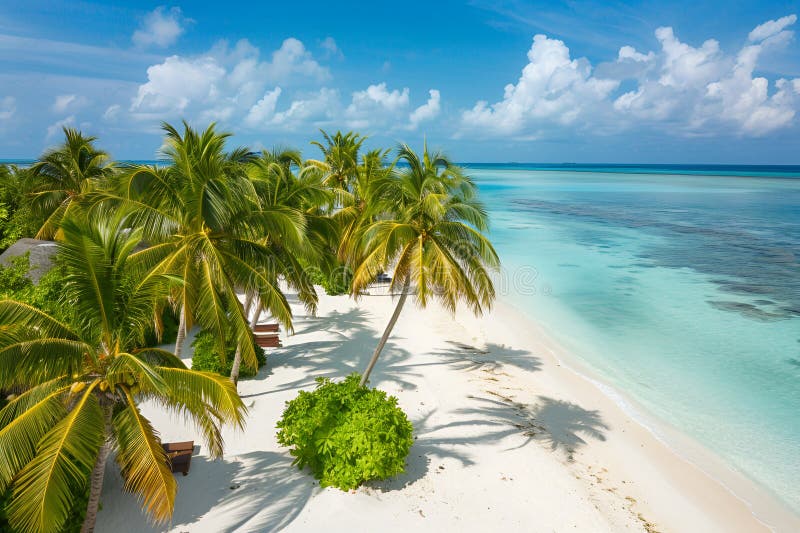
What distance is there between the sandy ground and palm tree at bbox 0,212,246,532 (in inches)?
100

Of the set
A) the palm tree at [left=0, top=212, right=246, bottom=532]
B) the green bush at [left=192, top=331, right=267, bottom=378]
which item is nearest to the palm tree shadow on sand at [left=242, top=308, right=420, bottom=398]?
the green bush at [left=192, top=331, right=267, bottom=378]

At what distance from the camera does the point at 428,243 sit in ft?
34.1

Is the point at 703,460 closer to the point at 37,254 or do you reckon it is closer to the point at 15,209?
the point at 37,254

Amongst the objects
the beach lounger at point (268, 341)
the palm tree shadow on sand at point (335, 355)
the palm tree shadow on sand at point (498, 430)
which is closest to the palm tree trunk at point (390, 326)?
the palm tree shadow on sand at point (498, 430)

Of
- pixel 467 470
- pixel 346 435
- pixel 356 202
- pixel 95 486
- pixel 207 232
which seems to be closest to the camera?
pixel 95 486

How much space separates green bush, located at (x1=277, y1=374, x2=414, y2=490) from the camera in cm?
873

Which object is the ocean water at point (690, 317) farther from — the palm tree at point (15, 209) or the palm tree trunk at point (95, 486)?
the palm tree at point (15, 209)

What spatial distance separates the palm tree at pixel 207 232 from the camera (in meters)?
8.60

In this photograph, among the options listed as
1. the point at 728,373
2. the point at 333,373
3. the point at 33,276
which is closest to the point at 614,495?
the point at 333,373

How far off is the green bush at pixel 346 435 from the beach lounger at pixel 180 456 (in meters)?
1.75

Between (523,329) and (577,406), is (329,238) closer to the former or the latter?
(577,406)

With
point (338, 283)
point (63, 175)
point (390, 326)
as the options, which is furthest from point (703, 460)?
point (63, 175)

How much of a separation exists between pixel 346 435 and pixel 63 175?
1677cm

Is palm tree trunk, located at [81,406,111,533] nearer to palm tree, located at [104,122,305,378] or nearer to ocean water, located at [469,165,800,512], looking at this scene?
palm tree, located at [104,122,305,378]
